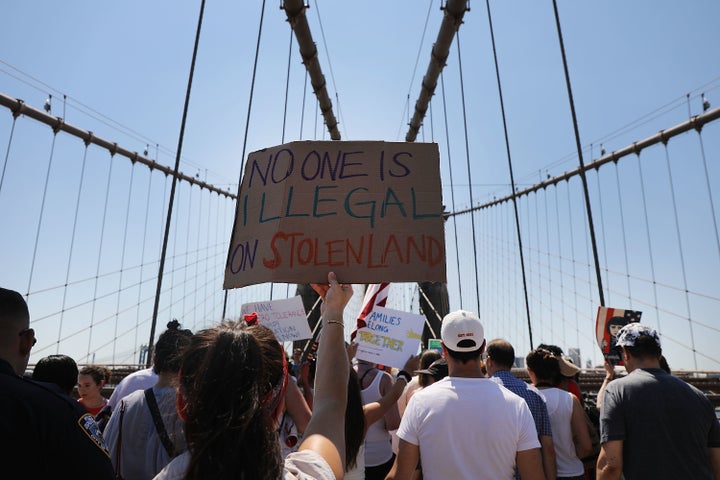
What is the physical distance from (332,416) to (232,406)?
28cm

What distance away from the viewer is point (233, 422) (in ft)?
2.96

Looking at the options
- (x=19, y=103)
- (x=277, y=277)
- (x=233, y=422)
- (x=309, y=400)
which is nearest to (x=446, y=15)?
(x=19, y=103)

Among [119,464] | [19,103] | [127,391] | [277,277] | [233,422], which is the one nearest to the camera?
[233,422]

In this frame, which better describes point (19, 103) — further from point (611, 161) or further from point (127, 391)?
point (611, 161)

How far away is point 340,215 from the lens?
1732 millimetres

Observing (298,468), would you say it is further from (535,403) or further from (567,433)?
(567,433)

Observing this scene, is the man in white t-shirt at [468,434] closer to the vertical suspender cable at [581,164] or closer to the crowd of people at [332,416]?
the crowd of people at [332,416]

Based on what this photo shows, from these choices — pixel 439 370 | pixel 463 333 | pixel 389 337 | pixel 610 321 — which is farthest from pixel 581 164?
pixel 463 333

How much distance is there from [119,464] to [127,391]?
1.08m

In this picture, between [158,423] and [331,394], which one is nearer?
[331,394]

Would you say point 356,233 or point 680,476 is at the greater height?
point 356,233

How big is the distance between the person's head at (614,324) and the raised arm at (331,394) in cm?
403

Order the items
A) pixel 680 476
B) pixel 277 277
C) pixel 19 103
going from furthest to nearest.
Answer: pixel 19 103, pixel 680 476, pixel 277 277

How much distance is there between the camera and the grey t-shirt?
2.13m
